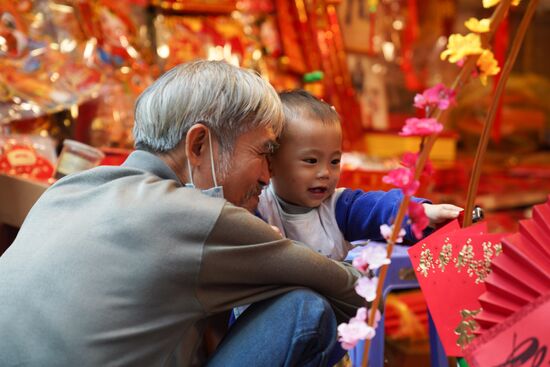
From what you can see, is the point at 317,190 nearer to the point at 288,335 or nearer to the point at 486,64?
the point at 288,335

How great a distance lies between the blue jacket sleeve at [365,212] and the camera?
1792mm

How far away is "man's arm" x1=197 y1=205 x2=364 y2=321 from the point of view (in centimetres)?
133

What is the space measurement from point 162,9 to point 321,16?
1122 millimetres

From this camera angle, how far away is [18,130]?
2.78m

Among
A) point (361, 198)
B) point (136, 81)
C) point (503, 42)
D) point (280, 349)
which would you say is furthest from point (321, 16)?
point (280, 349)

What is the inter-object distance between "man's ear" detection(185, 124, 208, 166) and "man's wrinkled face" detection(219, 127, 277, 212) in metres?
0.06

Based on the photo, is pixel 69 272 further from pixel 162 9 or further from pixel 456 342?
pixel 162 9

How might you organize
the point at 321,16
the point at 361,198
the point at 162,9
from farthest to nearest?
the point at 321,16 < the point at 162,9 < the point at 361,198

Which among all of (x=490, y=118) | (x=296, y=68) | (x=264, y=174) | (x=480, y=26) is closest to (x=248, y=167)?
(x=264, y=174)

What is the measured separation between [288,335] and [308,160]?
0.58 m

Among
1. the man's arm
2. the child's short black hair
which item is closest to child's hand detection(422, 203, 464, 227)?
the man's arm

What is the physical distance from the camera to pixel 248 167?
158 centimetres

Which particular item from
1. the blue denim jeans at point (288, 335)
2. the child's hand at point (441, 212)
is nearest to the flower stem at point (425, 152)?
the blue denim jeans at point (288, 335)

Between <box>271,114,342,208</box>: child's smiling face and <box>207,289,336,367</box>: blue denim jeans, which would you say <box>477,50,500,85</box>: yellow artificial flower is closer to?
<box>207,289,336,367</box>: blue denim jeans
